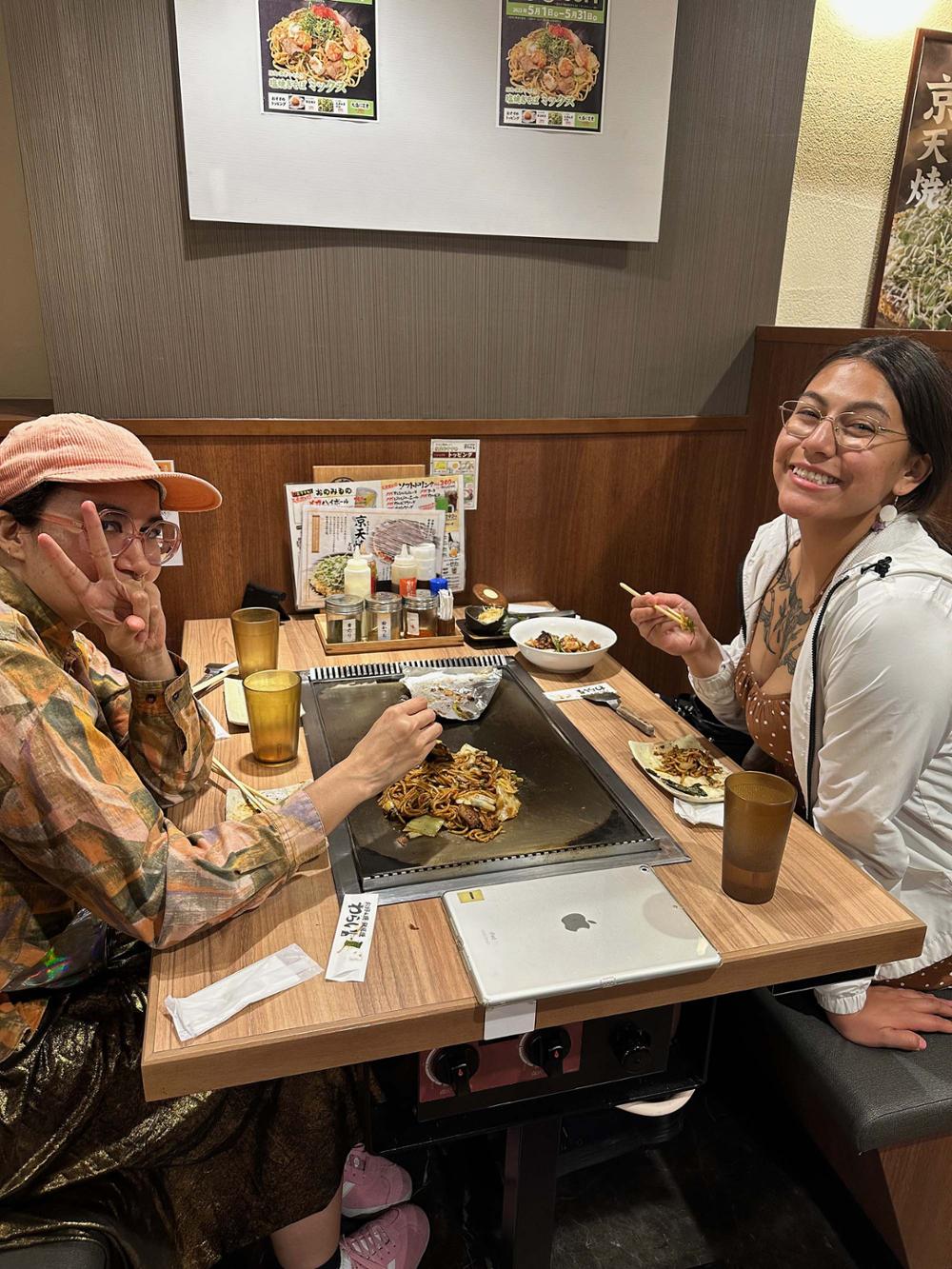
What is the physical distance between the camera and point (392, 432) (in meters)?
2.07

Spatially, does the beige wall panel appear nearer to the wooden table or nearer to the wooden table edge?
the wooden table

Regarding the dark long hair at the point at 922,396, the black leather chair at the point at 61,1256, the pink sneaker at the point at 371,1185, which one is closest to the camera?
the black leather chair at the point at 61,1256

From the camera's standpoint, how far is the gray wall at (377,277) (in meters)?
1.73

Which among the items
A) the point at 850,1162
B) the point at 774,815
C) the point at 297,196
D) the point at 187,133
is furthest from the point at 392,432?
the point at 850,1162

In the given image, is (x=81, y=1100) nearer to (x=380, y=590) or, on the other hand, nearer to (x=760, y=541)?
(x=380, y=590)

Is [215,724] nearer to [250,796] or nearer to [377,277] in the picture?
[250,796]

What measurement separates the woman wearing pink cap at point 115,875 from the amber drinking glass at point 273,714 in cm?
8

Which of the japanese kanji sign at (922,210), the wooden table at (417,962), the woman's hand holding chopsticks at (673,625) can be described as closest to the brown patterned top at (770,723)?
the woman's hand holding chopsticks at (673,625)

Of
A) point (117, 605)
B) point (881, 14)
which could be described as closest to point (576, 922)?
point (117, 605)

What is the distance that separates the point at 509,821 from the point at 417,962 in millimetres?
311

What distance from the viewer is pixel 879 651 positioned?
1273mm

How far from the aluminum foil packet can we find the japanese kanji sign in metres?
1.70

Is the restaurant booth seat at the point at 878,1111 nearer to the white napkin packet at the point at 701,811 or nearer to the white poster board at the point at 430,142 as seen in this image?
the white napkin packet at the point at 701,811

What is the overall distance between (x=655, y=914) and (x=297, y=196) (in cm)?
158
